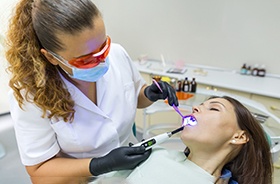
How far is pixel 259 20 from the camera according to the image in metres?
2.16

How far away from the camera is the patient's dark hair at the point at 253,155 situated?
1.02 meters

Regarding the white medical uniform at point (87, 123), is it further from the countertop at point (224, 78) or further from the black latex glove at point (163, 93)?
the countertop at point (224, 78)

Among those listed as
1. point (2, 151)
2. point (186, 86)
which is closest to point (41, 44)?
point (2, 151)

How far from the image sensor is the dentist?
0.78m

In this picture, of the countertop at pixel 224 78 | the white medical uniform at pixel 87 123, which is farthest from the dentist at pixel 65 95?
the countertop at pixel 224 78

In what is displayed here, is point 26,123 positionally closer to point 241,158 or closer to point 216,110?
point 216,110

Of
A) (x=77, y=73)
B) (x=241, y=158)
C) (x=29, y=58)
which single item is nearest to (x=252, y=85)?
(x=241, y=158)

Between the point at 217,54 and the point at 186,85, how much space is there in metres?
0.74

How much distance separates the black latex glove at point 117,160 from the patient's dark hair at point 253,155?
46cm

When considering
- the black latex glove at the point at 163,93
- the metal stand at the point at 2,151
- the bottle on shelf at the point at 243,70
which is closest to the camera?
the black latex glove at the point at 163,93

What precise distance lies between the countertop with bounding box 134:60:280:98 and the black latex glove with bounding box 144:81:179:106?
3.31 ft

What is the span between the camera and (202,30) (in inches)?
96.1

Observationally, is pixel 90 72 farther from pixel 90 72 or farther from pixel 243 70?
pixel 243 70

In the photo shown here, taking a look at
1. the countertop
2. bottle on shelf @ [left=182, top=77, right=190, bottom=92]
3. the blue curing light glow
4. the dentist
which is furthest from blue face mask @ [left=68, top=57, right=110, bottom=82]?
the countertop
